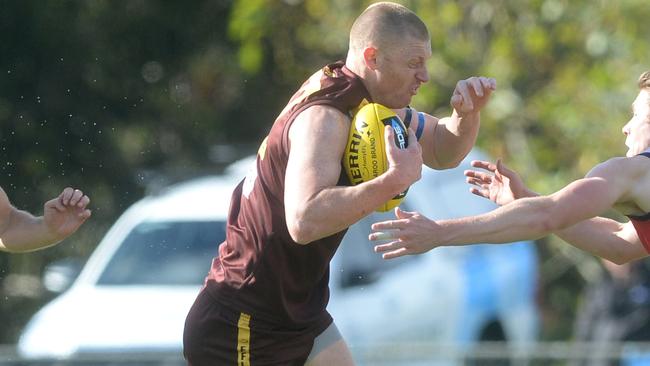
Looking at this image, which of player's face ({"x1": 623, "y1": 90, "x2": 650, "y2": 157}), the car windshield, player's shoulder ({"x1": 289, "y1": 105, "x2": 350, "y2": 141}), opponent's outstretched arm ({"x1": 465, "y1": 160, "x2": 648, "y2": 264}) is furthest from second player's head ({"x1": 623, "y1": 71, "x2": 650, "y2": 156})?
the car windshield

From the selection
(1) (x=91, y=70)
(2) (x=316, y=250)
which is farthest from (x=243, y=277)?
(1) (x=91, y=70)

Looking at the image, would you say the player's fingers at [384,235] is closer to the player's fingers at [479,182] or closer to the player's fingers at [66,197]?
the player's fingers at [479,182]

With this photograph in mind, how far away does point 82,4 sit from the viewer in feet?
48.4

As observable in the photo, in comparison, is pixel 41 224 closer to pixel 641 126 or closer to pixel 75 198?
pixel 75 198

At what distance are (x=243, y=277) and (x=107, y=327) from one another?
16.8ft

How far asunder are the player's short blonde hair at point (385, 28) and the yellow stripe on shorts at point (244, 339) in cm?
126

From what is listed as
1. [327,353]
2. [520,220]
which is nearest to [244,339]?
[327,353]

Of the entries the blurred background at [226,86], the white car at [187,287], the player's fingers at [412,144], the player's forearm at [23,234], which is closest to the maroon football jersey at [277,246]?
the player's fingers at [412,144]

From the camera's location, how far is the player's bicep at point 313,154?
20.3ft

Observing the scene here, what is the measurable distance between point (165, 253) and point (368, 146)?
239 inches

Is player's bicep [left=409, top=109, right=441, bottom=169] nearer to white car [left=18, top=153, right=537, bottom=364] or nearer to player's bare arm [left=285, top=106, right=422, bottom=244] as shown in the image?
player's bare arm [left=285, top=106, right=422, bottom=244]

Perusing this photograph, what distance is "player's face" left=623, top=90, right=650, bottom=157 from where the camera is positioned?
6.70 meters

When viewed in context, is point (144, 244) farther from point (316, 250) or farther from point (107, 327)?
point (316, 250)

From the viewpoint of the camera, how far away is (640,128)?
6.72 metres
